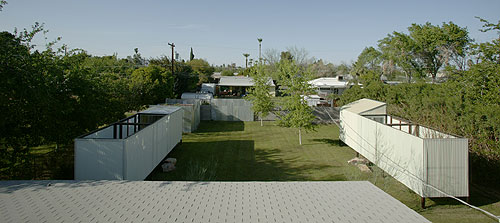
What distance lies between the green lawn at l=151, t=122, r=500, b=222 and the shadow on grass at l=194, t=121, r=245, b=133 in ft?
0.48

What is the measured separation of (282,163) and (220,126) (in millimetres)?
11796

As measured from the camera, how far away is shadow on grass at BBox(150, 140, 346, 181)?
1265 centimetres

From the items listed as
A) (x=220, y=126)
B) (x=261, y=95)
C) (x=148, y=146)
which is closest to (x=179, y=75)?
(x=220, y=126)

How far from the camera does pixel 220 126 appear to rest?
26141 millimetres

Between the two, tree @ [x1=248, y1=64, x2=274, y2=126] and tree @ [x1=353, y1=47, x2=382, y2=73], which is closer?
tree @ [x1=248, y1=64, x2=274, y2=126]

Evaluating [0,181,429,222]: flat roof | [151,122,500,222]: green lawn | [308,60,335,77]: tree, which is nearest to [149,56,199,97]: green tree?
[151,122,500,222]: green lawn

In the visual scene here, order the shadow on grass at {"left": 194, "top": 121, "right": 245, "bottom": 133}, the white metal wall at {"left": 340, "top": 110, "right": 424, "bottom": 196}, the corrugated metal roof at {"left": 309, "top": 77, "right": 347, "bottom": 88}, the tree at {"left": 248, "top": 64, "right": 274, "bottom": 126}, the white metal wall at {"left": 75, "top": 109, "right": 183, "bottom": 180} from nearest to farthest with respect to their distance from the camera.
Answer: the white metal wall at {"left": 75, "top": 109, "right": 183, "bottom": 180}
the white metal wall at {"left": 340, "top": 110, "right": 424, "bottom": 196}
the shadow on grass at {"left": 194, "top": 121, "right": 245, "bottom": 133}
the tree at {"left": 248, "top": 64, "right": 274, "bottom": 126}
the corrugated metal roof at {"left": 309, "top": 77, "right": 347, "bottom": 88}

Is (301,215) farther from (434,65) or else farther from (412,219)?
(434,65)

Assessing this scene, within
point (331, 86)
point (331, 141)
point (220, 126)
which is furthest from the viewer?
point (331, 86)

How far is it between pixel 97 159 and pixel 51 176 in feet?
8.23

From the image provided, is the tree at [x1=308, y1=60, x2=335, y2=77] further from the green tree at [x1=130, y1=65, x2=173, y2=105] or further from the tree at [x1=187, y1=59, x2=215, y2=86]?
the green tree at [x1=130, y1=65, x2=173, y2=105]

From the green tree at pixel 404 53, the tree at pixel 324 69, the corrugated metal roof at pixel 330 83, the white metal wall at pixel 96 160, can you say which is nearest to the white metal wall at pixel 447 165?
the white metal wall at pixel 96 160

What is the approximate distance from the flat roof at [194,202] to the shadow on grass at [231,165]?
3164mm

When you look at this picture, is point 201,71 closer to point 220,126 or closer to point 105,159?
point 220,126
